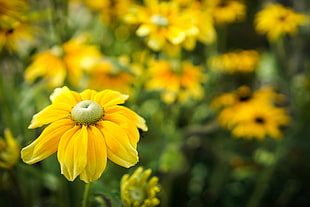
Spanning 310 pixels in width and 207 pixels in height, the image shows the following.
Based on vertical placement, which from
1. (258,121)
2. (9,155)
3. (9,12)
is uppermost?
(9,12)

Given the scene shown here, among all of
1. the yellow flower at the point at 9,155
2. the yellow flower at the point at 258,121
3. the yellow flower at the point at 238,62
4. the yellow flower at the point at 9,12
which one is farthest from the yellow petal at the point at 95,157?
the yellow flower at the point at 238,62

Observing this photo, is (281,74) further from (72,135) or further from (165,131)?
(72,135)

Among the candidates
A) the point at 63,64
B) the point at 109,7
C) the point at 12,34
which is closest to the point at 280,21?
the point at 109,7

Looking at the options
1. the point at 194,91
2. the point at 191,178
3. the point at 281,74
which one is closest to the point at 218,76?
the point at 194,91

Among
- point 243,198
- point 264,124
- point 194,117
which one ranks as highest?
point 264,124

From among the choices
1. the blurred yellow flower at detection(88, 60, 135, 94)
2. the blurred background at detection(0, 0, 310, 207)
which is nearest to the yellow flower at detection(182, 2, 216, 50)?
the blurred background at detection(0, 0, 310, 207)

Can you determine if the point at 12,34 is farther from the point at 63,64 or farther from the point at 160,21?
the point at 160,21
